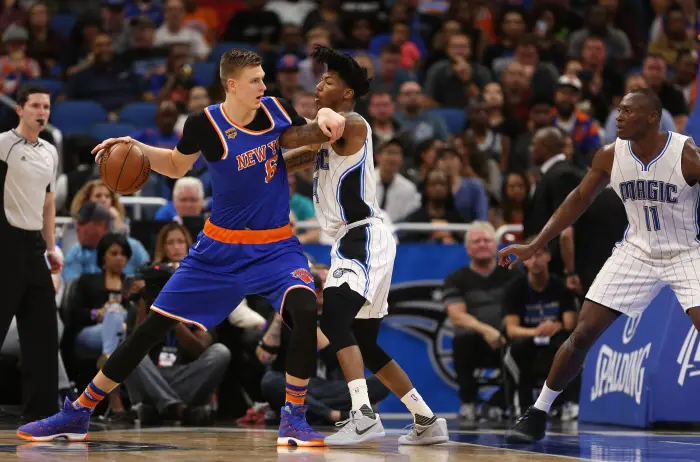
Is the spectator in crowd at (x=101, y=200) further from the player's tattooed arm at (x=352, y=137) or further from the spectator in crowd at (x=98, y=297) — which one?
the player's tattooed arm at (x=352, y=137)

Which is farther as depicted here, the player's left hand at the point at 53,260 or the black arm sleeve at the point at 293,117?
the player's left hand at the point at 53,260

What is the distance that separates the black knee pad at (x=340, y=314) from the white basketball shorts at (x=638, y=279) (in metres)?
1.73

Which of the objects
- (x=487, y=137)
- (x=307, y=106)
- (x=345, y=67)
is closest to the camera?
(x=345, y=67)

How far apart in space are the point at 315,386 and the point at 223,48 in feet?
27.9

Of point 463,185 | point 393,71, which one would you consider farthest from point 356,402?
point 393,71

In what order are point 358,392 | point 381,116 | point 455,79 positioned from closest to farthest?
1. point 358,392
2. point 381,116
3. point 455,79

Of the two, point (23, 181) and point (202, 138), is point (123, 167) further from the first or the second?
point (23, 181)

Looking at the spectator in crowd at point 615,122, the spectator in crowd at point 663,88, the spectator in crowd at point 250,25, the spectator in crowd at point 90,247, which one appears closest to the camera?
the spectator in crowd at point 90,247

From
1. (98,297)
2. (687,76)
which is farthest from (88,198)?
(687,76)

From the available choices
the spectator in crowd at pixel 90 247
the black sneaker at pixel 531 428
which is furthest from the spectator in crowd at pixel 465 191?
the black sneaker at pixel 531 428

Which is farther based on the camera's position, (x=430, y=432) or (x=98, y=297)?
(x=98, y=297)

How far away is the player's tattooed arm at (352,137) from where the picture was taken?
7.52 m

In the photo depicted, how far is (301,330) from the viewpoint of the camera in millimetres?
7281

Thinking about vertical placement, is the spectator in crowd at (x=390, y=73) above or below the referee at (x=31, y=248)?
above
